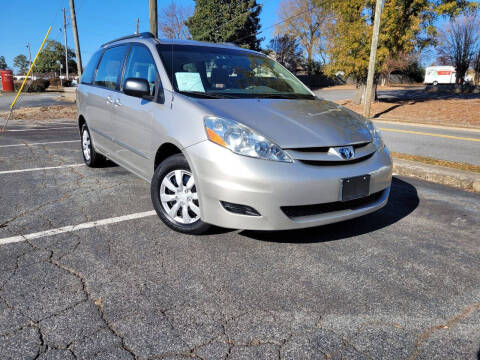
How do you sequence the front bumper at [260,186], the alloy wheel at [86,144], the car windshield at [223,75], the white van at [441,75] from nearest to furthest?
the front bumper at [260,186] → the car windshield at [223,75] → the alloy wheel at [86,144] → the white van at [441,75]

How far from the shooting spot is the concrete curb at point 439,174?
16.4ft

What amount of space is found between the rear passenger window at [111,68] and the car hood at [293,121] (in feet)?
5.59

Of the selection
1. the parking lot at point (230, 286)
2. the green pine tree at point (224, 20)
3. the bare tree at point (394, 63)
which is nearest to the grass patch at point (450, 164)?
the parking lot at point (230, 286)

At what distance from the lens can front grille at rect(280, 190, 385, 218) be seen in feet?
8.97

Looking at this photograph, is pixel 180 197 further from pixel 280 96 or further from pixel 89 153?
pixel 89 153

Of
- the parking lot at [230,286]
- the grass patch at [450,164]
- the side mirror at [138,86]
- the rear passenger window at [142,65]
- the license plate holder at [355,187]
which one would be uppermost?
the rear passenger window at [142,65]

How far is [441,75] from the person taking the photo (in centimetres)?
5119

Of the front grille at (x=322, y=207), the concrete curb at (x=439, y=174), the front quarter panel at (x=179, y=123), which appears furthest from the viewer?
A: the concrete curb at (x=439, y=174)

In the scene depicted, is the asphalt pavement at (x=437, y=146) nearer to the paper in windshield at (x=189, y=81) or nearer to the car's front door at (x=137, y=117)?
the paper in windshield at (x=189, y=81)

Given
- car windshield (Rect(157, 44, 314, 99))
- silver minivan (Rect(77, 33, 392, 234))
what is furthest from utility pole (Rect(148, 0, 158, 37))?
car windshield (Rect(157, 44, 314, 99))

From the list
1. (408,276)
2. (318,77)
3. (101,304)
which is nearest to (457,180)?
(408,276)

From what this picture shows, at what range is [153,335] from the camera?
1953mm

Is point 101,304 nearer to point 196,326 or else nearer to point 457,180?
point 196,326

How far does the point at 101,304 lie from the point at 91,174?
10.6ft
